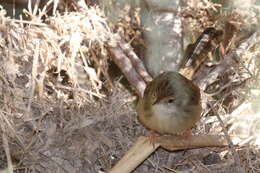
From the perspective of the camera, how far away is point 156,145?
4230 mm

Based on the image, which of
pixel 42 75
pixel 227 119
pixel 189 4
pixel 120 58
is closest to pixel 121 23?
pixel 120 58

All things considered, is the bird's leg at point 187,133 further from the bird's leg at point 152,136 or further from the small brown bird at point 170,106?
the bird's leg at point 152,136

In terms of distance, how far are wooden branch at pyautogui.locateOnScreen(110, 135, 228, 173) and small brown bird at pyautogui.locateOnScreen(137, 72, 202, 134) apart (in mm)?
89

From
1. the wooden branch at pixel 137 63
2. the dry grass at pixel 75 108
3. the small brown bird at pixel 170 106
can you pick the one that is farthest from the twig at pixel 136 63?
the small brown bird at pixel 170 106

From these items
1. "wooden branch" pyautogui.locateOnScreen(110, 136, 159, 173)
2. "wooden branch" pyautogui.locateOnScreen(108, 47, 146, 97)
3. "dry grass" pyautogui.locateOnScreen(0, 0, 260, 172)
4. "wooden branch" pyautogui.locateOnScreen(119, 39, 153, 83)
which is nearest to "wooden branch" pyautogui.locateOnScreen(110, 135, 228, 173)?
"wooden branch" pyautogui.locateOnScreen(110, 136, 159, 173)

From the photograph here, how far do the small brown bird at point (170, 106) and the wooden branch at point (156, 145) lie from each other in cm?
9

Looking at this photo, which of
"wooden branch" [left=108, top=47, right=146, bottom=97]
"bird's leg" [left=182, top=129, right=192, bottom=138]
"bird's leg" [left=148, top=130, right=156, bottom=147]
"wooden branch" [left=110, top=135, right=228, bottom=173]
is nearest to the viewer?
"wooden branch" [left=110, top=135, right=228, bottom=173]

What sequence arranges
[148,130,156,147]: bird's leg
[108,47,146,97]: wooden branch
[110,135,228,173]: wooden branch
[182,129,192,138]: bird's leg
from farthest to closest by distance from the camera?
[108,47,146,97]: wooden branch → [182,129,192,138]: bird's leg → [148,130,156,147]: bird's leg → [110,135,228,173]: wooden branch

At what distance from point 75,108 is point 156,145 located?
0.74 m

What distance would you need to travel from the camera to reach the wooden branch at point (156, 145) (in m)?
4.07

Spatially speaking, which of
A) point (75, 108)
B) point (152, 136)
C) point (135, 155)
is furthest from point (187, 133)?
point (75, 108)

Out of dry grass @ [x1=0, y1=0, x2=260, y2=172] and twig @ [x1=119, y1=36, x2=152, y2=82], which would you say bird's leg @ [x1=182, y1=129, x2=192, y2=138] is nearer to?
dry grass @ [x1=0, y1=0, x2=260, y2=172]

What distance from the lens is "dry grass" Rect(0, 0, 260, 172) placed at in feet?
→ 13.6

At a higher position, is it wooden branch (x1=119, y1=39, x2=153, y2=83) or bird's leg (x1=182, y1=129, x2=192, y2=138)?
wooden branch (x1=119, y1=39, x2=153, y2=83)
